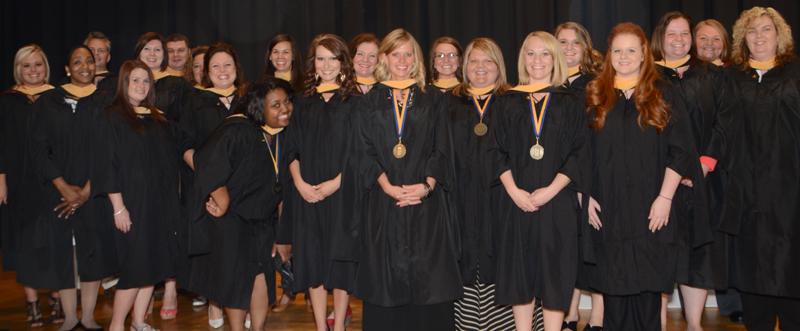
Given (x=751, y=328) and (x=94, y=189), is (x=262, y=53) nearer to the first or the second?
(x=94, y=189)

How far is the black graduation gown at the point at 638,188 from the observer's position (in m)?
4.14

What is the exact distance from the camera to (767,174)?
4.54 meters

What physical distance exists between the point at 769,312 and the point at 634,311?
3.31ft

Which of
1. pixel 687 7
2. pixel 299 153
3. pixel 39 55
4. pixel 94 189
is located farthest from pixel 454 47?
pixel 687 7

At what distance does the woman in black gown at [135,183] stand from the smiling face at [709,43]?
3.71 meters

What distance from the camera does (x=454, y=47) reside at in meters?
5.29

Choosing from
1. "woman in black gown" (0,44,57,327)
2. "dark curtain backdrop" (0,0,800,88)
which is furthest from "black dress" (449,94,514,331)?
"dark curtain backdrop" (0,0,800,88)

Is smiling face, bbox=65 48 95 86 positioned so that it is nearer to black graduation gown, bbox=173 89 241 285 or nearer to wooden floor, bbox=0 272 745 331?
black graduation gown, bbox=173 89 241 285

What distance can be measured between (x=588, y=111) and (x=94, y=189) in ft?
10.4

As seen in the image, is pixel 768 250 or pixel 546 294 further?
pixel 768 250

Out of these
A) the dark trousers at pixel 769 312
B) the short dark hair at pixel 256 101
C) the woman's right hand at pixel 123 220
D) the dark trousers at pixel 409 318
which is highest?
the short dark hair at pixel 256 101

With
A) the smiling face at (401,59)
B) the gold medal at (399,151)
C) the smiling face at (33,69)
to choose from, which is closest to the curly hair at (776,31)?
the smiling face at (401,59)

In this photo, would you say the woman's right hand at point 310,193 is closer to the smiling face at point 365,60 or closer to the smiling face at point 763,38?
the smiling face at point 365,60

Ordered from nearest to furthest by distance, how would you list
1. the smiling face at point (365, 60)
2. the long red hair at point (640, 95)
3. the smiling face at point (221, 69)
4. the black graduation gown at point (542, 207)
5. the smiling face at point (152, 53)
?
the long red hair at point (640, 95), the black graduation gown at point (542, 207), the smiling face at point (365, 60), the smiling face at point (221, 69), the smiling face at point (152, 53)
